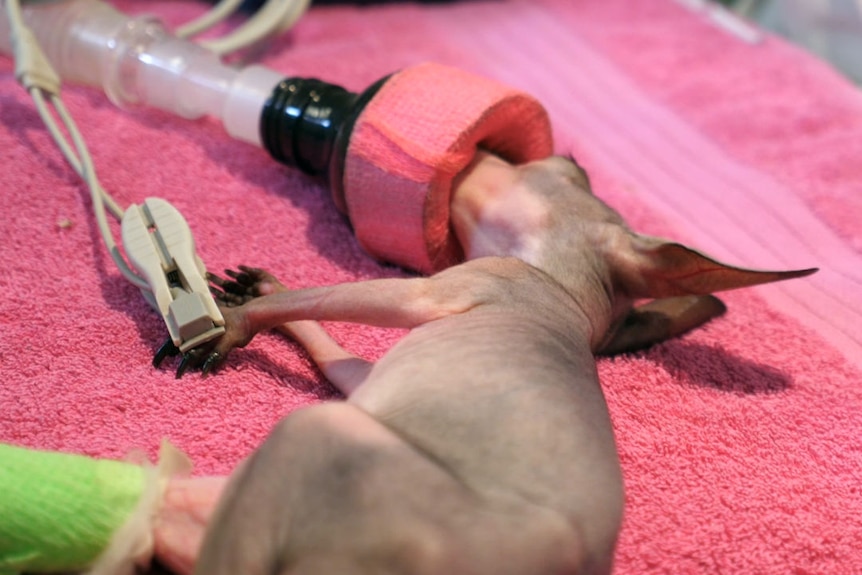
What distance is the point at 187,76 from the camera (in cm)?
176

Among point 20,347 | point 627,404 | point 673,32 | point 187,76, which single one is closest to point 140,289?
point 20,347

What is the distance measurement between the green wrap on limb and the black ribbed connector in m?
0.72

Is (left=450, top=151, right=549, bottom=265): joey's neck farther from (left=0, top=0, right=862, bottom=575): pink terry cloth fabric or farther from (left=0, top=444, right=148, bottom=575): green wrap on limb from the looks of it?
(left=0, top=444, right=148, bottom=575): green wrap on limb

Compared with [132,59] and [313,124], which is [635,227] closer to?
[313,124]

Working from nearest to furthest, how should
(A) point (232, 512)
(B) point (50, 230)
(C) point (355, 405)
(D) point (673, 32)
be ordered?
(A) point (232, 512)
(C) point (355, 405)
(B) point (50, 230)
(D) point (673, 32)

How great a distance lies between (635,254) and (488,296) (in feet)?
0.93

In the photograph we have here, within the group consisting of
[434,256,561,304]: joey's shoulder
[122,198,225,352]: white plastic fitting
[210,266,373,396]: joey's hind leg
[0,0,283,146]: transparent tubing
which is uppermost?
[434,256,561,304]: joey's shoulder

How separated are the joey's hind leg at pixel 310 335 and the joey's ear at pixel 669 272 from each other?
446 millimetres

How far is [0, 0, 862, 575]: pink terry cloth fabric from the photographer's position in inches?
46.6

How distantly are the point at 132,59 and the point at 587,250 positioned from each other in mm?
1010

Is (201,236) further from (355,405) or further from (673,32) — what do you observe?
(673,32)

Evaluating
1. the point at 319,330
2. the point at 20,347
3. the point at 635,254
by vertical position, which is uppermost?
the point at 635,254

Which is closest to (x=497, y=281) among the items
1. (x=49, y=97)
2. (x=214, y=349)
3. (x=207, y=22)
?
(x=214, y=349)

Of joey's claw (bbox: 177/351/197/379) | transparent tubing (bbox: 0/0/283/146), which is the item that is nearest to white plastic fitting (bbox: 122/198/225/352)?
joey's claw (bbox: 177/351/197/379)
